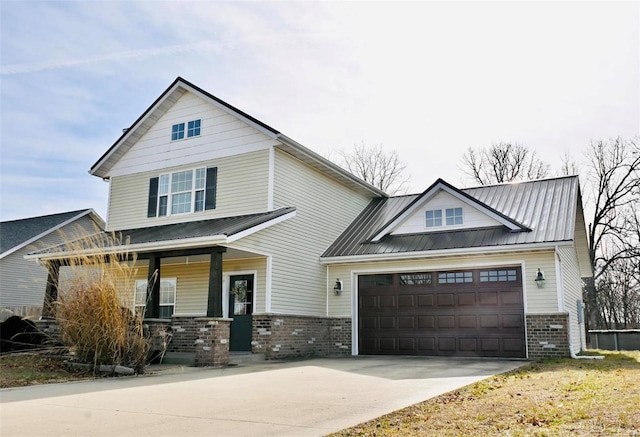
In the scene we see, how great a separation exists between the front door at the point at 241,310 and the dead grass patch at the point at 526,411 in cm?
776

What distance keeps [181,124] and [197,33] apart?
20.4ft

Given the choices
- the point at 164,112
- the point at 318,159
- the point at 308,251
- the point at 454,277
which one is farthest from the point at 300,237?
the point at 164,112

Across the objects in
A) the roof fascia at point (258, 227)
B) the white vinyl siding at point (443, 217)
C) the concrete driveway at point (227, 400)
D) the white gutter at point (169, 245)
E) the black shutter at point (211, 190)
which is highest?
the black shutter at point (211, 190)

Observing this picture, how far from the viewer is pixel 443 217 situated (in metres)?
16.6

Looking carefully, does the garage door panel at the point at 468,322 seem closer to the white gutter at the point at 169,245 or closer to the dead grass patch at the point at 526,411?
the dead grass patch at the point at 526,411

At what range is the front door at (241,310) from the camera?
610 inches

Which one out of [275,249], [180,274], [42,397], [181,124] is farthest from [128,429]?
[181,124]

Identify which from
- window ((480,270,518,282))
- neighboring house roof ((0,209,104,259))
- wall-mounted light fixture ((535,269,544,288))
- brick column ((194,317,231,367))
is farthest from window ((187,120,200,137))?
wall-mounted light fixture ((535,269,544,288))

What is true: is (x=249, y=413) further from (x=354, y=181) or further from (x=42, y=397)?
(x=354, y=181)

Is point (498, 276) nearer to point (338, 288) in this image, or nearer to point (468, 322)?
point (468, 322)

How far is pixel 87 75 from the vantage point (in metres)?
13.3

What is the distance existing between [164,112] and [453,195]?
30.0 feet

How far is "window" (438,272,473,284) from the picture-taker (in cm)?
1516

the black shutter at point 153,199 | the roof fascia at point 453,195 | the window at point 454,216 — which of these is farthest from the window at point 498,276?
the black shutter at point 153,199
